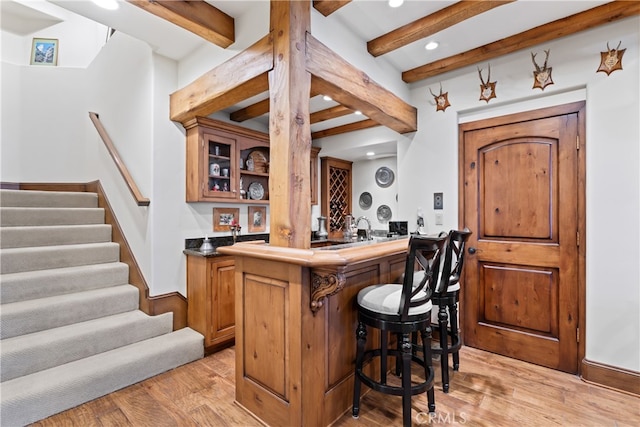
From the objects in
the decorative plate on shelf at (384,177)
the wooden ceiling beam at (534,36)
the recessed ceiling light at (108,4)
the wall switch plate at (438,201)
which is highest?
the recessed ceiling light at (108,4)

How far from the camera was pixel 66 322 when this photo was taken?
91.8 inches

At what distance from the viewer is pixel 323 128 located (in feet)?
14.0

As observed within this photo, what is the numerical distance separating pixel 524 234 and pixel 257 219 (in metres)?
2.87

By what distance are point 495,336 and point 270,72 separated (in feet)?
9.51

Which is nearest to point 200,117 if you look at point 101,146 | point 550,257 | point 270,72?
point 270,72

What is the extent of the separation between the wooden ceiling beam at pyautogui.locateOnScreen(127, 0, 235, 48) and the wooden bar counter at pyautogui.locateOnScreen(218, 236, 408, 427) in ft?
5.07

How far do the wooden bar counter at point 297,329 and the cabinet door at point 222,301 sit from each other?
88cm

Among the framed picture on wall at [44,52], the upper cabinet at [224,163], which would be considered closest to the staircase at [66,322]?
the upper cabinet at [224,163]

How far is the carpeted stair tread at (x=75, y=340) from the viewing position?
1920 millimetres

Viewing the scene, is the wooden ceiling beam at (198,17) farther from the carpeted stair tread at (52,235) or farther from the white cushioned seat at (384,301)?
the carpeted stair tread at (52,235)

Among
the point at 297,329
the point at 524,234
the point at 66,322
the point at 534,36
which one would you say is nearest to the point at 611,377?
the point at 524,234

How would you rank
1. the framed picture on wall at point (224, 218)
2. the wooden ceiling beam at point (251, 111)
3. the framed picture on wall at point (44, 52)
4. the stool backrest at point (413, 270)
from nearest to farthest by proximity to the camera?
the stool backrest at point (413, 270), the wooden ceiling beam at point (251, 111), the framed picture on wall at point (224, 218), the framed picture on wall at point (44, 52)

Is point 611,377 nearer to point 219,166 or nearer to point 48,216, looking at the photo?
point 219,166

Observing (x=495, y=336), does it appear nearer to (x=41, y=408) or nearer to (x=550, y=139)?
(x=550, y=139)
